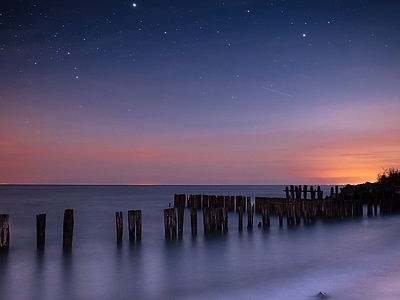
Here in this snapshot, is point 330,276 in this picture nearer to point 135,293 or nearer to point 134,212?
point 135,293

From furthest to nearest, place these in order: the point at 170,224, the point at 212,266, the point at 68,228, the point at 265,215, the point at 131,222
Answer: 1. the point at 265,215
2. the point at 170,224
3. the point at 131,222
4. the point at 68,228
5. the point at 212,266

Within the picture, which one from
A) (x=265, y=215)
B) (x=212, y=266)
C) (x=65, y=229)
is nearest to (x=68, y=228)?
(x=65, y=229)

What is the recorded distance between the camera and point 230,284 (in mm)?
9594

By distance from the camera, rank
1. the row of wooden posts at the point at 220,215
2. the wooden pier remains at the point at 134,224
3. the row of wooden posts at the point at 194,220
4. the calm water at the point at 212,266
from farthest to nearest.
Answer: the row of wooden posts at the point at 194,220 < the wooden pier remains at the point at 134,224 < the row of wooden posts at the point at 220,215 < the calm water at the point at 212,266

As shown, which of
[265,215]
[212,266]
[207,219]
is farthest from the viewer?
[265,215]

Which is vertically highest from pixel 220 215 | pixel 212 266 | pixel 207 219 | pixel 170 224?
pixel 220 215

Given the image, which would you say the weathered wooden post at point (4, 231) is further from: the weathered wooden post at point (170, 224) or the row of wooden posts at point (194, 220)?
the weathered wooden post at point (170, 224)

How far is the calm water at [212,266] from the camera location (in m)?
8.98

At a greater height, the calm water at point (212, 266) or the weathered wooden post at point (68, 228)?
the weathered wooden post at point (68, 228)

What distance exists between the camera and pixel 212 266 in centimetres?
1148

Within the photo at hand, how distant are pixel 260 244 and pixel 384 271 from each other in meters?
4.58

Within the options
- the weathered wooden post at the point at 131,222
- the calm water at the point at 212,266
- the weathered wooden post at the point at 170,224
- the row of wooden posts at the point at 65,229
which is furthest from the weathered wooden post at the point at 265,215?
the weathered wooden post at the point at 131,222

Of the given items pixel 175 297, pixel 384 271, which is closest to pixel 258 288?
pixel 175 297

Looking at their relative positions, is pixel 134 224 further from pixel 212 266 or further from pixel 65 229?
pixel 212 266
